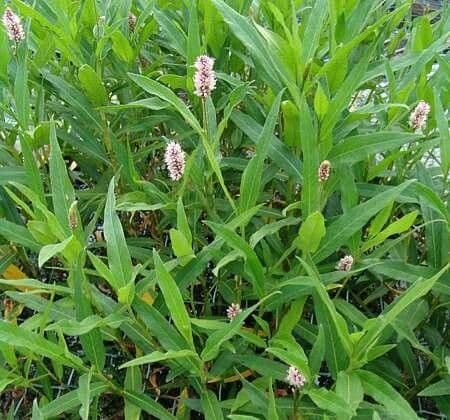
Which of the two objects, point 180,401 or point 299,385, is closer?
point 299,385

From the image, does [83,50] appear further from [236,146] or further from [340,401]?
[340,401]

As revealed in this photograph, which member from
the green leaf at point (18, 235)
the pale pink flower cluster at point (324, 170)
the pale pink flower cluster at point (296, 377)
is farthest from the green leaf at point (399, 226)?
the green leaf at point (18, 235)

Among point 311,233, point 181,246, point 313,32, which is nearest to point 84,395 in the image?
point 181,246

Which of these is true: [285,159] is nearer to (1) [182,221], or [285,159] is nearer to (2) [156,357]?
(1) [182,221]

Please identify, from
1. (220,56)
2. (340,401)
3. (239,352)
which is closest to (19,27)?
(220,56)

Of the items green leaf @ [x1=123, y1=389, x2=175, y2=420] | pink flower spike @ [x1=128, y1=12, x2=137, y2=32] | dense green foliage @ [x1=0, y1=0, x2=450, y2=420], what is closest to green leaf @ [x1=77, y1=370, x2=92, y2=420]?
dense green foliage @ [x1=0, y1=0, x2=450, y2=420]

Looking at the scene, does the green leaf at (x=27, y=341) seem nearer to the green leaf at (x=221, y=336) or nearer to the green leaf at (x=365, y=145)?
the green leaf at (x=221, y=336)

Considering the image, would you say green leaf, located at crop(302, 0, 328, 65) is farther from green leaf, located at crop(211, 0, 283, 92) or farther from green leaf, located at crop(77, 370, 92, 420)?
green leaf, located at crop(77, 370, 92, 420)
